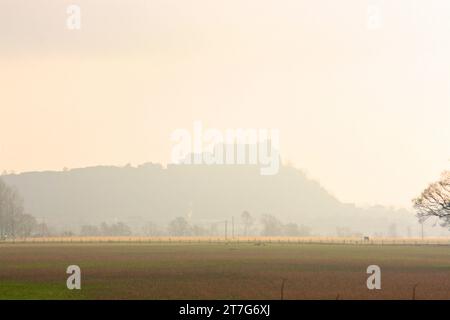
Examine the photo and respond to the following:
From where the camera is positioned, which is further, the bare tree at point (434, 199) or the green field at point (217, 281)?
the bare tree at point (434, 199)

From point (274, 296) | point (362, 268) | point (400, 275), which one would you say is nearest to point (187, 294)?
point (274, 296)

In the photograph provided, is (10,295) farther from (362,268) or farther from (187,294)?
(362,268)

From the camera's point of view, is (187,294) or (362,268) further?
(362,268)

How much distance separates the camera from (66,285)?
61.5m

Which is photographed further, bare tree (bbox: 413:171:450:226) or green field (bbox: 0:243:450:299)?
bare tree (bbox: 413:171:450:226)

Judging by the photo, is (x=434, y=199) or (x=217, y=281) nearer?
(x=217, y=281)
